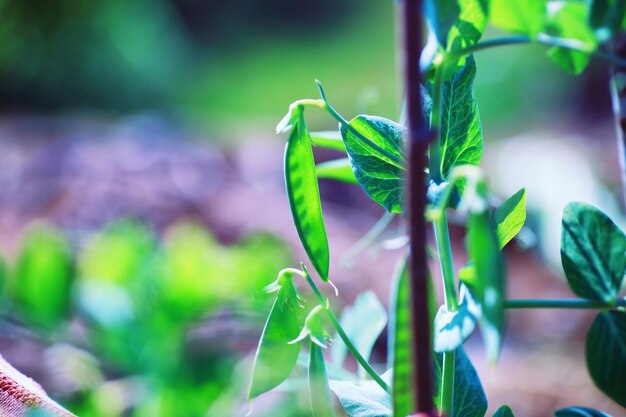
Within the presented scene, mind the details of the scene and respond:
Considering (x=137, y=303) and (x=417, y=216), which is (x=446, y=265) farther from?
(x=137, y=303)

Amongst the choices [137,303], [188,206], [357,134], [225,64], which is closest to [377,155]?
[357,134]

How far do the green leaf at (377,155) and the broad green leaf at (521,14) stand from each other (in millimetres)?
64

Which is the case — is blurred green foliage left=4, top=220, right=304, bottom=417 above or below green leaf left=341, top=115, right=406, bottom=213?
below

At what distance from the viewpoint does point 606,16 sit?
0.21 metres

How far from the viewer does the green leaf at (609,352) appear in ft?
0.54

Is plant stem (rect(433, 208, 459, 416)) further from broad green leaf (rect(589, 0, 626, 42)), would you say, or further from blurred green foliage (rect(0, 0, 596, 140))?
blurred green foliage (rect(0, 0, 596, 140))

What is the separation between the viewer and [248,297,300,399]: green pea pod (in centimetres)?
14

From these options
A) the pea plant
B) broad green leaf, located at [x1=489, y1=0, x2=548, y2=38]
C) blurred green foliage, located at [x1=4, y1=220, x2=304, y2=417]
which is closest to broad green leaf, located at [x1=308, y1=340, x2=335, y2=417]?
the pea plant

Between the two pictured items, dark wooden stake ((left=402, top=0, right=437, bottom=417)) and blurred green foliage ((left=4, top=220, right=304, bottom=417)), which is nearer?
dark wooden stake ((left=402, top=0, right=437, bottom=417))

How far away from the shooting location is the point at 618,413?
617 millimetres

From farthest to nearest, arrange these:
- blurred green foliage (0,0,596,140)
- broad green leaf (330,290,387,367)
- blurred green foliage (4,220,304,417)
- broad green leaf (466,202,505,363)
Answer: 1. blurred green foliage (0,0,596,140)
2. blurred green foliage (4,220,304,417)
3. broad green leaf (330,290,387,367)
4. broad green leaf (466,202,505,363)

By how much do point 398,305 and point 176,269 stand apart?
0.41 metres

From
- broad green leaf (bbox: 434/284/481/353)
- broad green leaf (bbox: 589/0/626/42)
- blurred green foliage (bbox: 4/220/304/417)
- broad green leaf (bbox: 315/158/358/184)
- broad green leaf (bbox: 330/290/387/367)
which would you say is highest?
broad green leaf (bbox: 589/0/626/42)

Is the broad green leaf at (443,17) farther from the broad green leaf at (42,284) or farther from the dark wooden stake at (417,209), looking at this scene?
the broad green leaf at (42,284)
